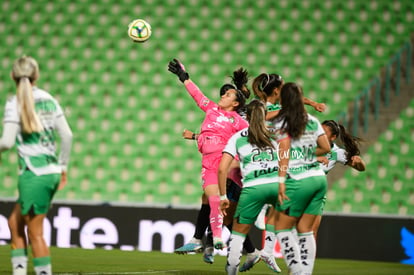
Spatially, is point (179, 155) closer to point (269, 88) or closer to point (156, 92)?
point (156, 92)

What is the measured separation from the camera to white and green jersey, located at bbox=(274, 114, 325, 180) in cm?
580

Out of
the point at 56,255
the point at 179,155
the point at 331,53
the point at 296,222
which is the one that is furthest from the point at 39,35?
the point at 296,222

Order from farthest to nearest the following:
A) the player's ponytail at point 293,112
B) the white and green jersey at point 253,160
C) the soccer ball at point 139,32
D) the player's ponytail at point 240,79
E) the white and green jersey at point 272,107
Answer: the soccer ball at point 139,32
the player's ponytail at point 240,79
the white and green jersey at point 272,107
the white and green jersey at point 253,160
the player's ponytail at point 293,112

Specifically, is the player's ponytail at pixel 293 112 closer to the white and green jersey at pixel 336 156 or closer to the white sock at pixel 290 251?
the white sock at pixel 290 251

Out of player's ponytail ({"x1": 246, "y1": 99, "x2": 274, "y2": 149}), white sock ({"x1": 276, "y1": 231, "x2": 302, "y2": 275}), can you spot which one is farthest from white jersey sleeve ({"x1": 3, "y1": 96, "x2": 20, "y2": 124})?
white sock ({"x1": 276, "y1": 231, "x2": 302, "y2": 275})

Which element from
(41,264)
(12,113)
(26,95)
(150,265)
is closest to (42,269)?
(41,264)

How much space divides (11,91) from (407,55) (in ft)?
24.1

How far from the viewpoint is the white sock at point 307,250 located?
232 inches

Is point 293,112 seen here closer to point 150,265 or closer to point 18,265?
point 18,265

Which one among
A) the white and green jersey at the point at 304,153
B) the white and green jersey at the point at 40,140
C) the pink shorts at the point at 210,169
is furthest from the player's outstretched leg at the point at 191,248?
the white and green jersey at the point at 40,140

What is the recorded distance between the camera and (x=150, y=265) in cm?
879

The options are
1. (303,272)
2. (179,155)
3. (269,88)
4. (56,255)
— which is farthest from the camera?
(179,155)

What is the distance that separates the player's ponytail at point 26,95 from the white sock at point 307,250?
2.13 meters

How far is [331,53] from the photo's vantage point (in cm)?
1470
